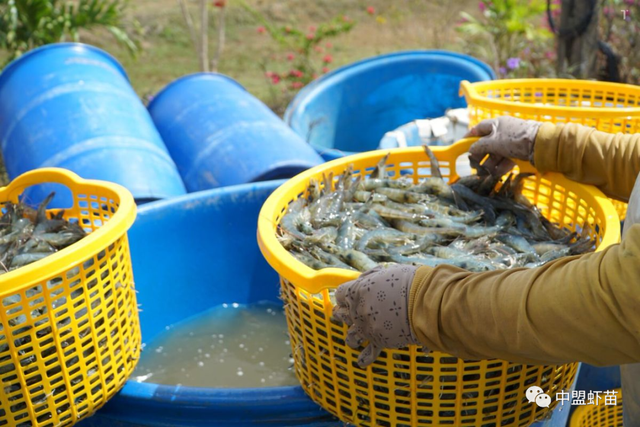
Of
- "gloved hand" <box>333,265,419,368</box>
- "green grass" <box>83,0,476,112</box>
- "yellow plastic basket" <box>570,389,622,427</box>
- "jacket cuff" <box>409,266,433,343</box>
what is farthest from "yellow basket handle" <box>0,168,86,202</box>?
"green grass" <box>83,0,476,112</box>

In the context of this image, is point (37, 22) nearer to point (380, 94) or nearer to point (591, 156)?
point (380, 94)

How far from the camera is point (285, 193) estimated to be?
223 centimetres

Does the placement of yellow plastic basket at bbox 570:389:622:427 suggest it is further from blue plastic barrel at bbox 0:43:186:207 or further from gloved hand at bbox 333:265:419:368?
blue plastic barrel at bbox 0:43:186:207

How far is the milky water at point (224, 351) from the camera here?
2916 mm

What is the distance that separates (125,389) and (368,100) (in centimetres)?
439

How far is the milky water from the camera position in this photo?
2.92 metres

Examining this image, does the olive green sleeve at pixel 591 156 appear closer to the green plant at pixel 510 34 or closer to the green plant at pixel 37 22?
the green plant at pixel 510 34

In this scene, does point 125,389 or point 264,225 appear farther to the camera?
point 125,389

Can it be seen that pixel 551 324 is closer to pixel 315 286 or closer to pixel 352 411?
pixel 315 286

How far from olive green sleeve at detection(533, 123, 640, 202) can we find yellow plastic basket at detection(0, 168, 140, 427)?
150cm

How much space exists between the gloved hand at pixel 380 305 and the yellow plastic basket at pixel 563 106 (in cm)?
147

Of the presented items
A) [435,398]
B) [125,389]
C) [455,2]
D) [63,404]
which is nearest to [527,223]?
[435,398]

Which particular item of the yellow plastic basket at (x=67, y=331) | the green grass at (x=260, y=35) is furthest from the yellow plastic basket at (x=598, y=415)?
the green grass at (x=260, y=35)

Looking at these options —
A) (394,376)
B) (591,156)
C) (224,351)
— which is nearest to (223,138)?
(224,351)
